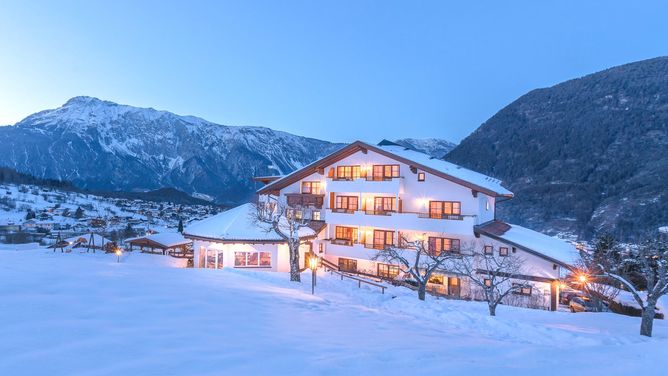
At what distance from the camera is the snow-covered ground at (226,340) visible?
5758 mm

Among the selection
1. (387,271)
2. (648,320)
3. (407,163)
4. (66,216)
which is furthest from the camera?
(66,216)

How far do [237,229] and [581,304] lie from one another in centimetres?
2565

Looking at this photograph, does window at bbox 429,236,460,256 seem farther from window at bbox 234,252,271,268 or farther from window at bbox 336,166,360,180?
window at bbox 234,252,271,268

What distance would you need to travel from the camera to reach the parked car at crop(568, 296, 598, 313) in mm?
26017

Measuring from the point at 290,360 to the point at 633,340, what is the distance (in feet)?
47.4

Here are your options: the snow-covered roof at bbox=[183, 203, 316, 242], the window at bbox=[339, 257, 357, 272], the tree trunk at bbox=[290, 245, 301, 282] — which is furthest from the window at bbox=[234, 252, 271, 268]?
the window at bbox=[339, 257, 357, 272]

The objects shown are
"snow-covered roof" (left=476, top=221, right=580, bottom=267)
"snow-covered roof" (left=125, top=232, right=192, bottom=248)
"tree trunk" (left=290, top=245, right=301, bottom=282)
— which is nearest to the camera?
"tree trunk" (left=290, top=245, right=301, bottom=282)

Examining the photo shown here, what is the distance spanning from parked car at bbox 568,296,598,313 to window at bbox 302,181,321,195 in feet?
71.5

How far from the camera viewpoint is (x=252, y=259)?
2814 centimetres

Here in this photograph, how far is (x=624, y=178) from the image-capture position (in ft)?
275

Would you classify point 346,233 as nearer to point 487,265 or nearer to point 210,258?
point 210,258

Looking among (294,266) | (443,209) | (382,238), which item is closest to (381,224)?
(382,238)

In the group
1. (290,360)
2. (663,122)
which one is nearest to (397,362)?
(290,360)

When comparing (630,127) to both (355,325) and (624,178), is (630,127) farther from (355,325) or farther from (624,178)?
(355,325)
